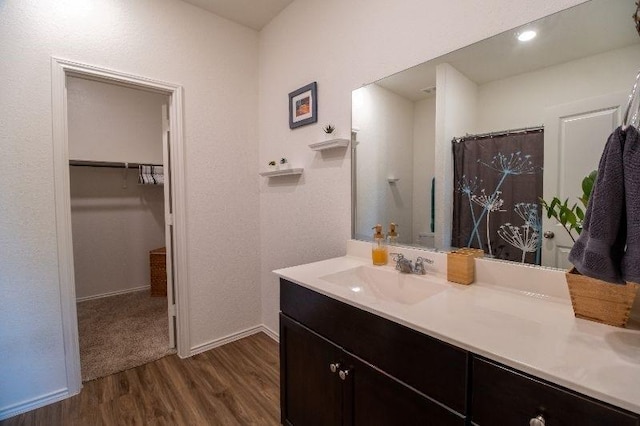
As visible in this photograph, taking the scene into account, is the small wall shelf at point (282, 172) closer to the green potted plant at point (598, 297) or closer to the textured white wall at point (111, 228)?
the green potted plant at point (598, 297)

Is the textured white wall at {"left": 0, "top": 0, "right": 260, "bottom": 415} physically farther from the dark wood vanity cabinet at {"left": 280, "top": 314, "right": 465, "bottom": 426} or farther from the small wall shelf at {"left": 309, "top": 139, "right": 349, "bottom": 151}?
the dark wood vanity cabinet at {"left": 280, "top": 314, "right": 465, "bottom": 426}

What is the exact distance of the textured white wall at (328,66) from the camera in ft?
4.44

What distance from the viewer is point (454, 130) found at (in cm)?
139

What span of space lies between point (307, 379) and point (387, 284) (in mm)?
581

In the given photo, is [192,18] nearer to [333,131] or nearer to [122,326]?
[333,131]

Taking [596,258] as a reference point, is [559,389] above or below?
below

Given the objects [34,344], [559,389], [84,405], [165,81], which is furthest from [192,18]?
[559,389]

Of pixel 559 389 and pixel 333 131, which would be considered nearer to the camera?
pixel 559 389

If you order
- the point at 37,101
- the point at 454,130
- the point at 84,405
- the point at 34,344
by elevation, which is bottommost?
the point at 84,405

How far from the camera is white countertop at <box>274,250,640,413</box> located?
0.63 meters

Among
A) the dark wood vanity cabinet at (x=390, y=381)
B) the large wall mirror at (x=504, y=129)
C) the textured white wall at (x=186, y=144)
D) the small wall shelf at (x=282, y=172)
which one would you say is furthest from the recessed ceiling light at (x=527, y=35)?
the textured white wall at (x=186, y=144)

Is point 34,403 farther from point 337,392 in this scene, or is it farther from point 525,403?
point 525,403

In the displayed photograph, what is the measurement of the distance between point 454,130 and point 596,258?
2.69 ft

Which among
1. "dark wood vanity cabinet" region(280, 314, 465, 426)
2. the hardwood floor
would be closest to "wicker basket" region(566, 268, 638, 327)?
"dark wood vanity cabinet" region(280, 314, 465, 426)
